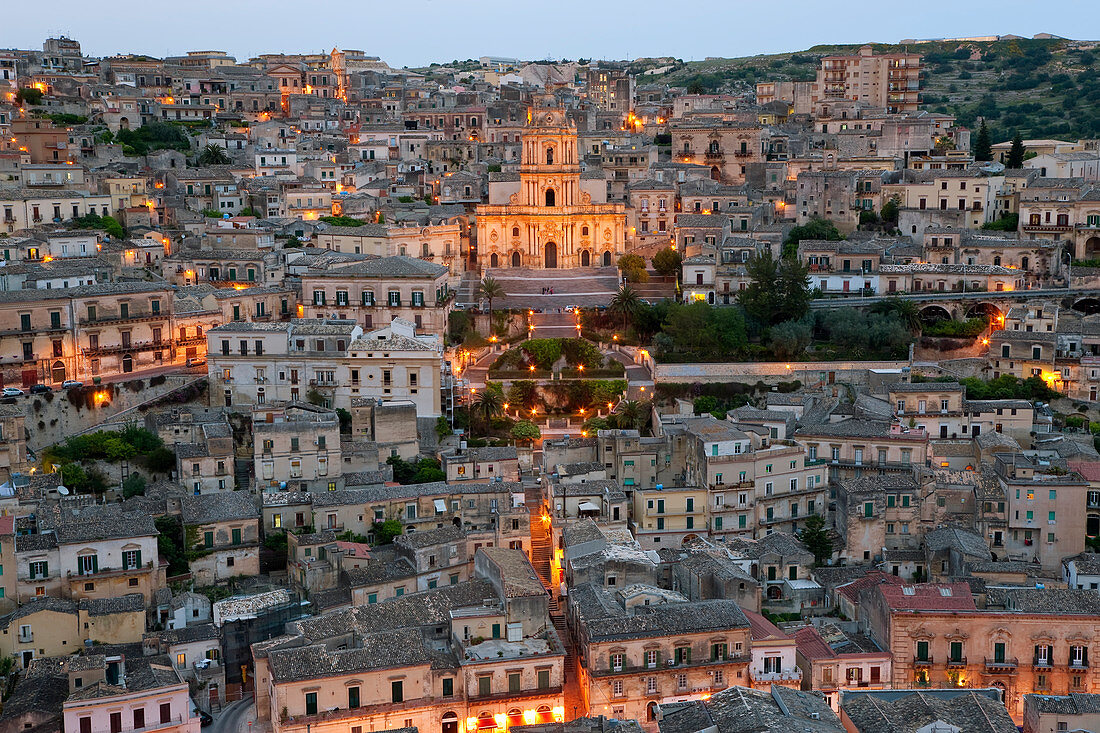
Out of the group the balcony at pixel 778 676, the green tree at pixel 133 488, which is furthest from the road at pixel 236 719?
the balcony at pixel 778 676

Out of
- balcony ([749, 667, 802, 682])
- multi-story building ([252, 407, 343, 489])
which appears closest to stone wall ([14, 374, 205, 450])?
multi-story building ([252, 407, 343, 489])

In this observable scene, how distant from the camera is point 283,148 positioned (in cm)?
7812

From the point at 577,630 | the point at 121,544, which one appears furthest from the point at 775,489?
the point at 121,544

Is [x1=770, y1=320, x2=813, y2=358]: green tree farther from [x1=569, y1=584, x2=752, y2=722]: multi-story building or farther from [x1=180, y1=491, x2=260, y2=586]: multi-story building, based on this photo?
[x1=180, y1=491, x2=260, y2=586]: multi-story building

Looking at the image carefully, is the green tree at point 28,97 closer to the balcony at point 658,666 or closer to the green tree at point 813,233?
the green tree at point 813,233

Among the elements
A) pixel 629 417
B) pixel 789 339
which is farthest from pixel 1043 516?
pixel 629 417

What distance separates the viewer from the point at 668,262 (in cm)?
6400

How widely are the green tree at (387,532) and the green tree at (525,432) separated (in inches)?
348

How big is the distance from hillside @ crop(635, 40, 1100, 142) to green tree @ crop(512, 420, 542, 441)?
54.9m

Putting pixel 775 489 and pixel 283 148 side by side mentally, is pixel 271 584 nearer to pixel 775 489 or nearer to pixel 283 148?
pixel 775 489

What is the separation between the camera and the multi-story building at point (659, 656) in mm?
35625

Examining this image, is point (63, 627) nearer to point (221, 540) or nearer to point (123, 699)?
point (123, 699)

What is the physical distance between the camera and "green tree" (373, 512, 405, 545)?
4303 centimetres

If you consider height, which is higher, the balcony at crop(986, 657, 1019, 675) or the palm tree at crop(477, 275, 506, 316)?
the palm tree at crop(477, 275, 506, 316)
